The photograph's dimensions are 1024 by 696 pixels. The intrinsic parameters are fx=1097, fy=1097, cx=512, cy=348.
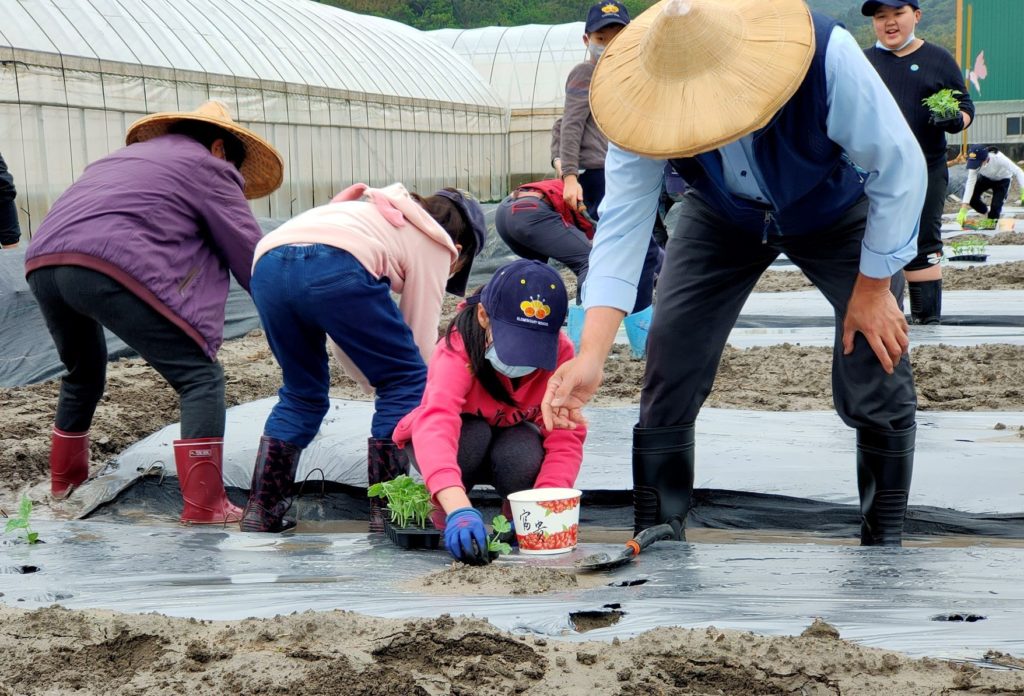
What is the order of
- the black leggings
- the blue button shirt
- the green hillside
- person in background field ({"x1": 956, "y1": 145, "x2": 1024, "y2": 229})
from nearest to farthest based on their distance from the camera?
the blue button shirt
the black leggings
person in background field ({"x1": 956, "y1": 145, "x2": 1024, "y2": 229})
the green hillside

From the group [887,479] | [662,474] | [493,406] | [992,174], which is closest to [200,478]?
[493,406]

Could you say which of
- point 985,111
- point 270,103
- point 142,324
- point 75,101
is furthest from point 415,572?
point 985,111

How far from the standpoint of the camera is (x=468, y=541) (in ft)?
7.60

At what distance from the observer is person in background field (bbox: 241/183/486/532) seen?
2.97m

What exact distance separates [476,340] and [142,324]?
3.38 feet

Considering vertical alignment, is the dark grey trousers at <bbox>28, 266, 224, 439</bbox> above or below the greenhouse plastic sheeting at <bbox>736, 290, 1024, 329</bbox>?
above

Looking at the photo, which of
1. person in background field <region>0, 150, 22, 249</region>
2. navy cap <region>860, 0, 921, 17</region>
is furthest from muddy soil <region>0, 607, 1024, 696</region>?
navy cap <region>860, 0, 921, 17</region>

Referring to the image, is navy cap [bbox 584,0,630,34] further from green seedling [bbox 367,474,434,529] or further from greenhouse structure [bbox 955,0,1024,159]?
greenhouse structure [bbox 955,0,1024,159]

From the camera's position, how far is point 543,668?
5.37 feet

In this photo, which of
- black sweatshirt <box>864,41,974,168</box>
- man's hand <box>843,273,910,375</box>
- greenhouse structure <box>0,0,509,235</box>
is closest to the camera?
man's hand <box>843,273,910,375</box>

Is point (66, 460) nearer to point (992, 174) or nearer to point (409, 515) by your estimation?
point (409, 515)

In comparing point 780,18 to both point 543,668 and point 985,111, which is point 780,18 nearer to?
point 543,668

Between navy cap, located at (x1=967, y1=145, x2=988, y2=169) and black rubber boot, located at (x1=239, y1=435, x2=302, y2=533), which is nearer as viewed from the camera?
black rubber boot, located at (x1=239, y1=435, x2=302, y2=533)

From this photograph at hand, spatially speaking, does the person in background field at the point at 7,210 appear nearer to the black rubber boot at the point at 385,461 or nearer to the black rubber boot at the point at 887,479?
the black rubber boot at the point at 385,461
